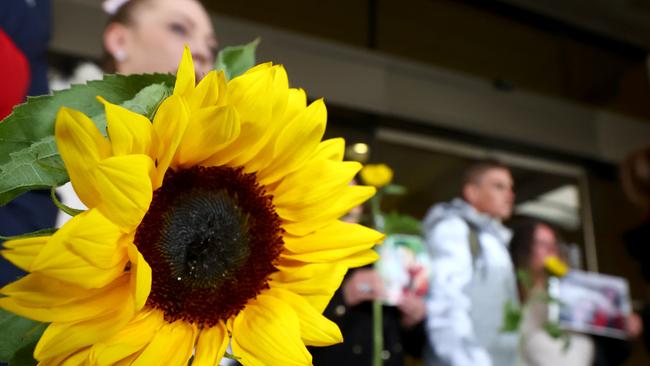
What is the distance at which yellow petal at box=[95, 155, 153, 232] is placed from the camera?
15cm

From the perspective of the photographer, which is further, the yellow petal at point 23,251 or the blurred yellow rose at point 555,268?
Answer: the blurred yellow rose at point 555,268

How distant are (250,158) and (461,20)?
1.72 meters

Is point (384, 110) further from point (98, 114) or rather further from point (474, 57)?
point (98, 114)

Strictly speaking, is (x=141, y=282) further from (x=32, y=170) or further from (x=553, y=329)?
(x=553, y=329)

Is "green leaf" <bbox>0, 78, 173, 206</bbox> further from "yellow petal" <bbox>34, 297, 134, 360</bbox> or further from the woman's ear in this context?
the woman's ear

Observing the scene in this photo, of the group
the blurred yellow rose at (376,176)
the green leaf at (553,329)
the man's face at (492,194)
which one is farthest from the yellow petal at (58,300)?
the man's face at (492,194)

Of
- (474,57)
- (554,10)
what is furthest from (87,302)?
(554,10)

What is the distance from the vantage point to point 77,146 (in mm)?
153

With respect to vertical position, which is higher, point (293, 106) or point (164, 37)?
point (164, 37)

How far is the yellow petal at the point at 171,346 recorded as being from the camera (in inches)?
6.6

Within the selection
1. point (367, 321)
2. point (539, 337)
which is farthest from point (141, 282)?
point (539, 337)

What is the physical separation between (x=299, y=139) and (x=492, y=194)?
1104 millimetres

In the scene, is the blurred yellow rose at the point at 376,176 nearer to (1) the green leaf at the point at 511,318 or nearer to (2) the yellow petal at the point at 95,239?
(1) the green leaf at the point at 511,318

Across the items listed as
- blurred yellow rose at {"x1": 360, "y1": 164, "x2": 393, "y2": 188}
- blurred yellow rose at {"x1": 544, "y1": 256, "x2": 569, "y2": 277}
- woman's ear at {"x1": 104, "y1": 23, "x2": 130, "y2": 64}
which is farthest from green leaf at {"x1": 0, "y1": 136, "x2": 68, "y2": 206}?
blurred yellow rose at {"x1": 544, "y1": 256, "x2": 569, "y2": 277}
